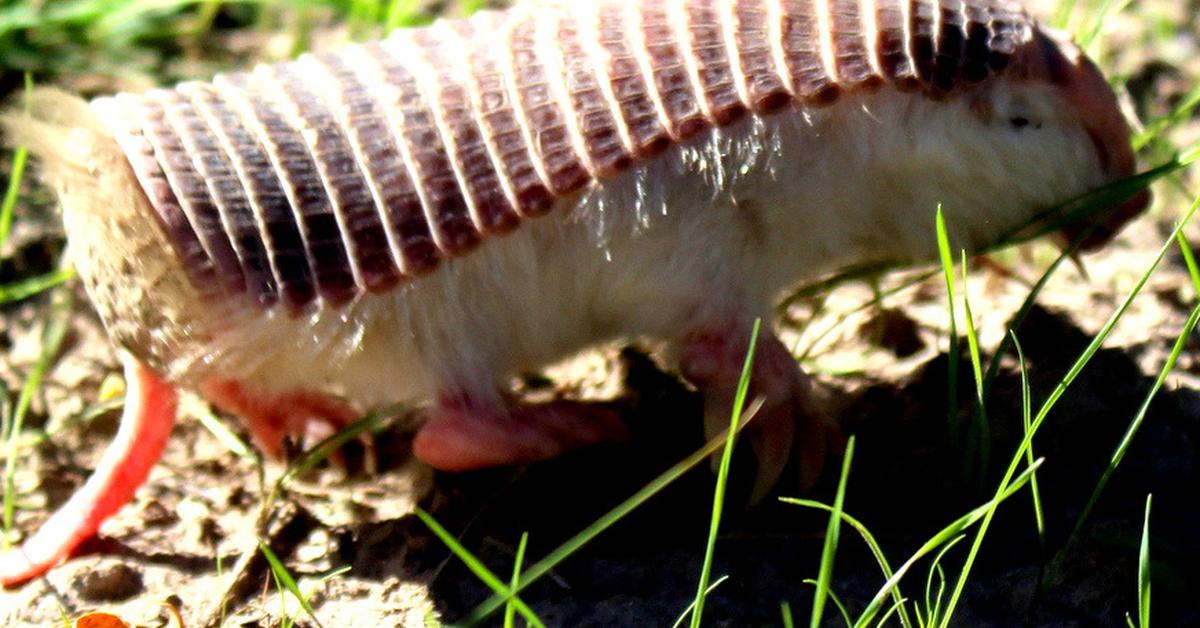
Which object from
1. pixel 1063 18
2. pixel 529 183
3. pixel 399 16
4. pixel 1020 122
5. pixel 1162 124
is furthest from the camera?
pixel 399 16

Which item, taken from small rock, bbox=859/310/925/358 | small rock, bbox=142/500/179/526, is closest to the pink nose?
small rock, bbox=859/310/925/358

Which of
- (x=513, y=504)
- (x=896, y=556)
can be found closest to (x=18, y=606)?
(x=513, y=504)

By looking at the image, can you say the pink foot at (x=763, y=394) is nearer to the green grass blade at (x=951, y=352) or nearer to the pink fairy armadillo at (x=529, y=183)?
the pink fairy armadillo at (x=529, y=183)

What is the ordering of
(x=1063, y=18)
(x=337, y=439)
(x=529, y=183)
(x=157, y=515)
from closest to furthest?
(x=529, y=183)
(x=337, y=439)
(x=157, y=515)
(x=1063, y=18)

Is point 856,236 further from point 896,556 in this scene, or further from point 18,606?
point 18,606

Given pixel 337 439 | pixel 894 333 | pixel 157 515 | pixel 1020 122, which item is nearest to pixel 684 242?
pixel 1020 122

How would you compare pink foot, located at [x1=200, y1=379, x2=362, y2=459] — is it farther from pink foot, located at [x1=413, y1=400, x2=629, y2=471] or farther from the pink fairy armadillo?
pink foot, located at [x1=413, y1=400, x2=629, y2=471]

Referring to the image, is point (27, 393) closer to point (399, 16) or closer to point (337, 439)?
point (337, 439)
